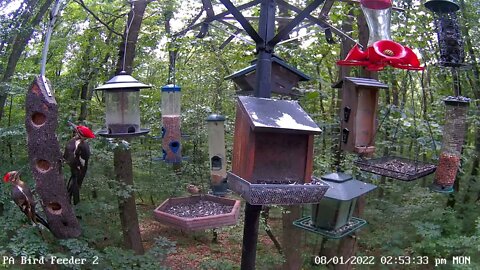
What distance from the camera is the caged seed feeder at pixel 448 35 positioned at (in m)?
2.86

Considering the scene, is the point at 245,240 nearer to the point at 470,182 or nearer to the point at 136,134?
the point at 136,134

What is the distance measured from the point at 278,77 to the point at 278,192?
117 centimetres

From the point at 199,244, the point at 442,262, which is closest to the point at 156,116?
the point at 199,244

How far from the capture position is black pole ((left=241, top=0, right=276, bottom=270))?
7.48 feet

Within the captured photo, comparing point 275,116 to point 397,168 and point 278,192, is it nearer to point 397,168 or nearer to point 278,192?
point 278,192

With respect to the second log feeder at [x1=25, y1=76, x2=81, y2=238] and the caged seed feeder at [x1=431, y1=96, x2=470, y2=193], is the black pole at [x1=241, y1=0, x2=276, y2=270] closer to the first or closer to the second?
the second log feeder at [x1=25, y1=76, x2=81, y2=238]

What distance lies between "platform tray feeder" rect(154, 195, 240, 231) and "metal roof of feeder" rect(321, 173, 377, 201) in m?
0.71

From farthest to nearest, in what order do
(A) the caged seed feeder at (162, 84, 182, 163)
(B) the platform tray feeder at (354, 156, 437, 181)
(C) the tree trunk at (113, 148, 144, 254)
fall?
1. (C) the tree trunk at (113, 148, 144, 254)
2. (A) the caged seed feeder at (162, 84, 182, 163)
3. (B) the platform tray feeder at (354, 156, 437, 181)

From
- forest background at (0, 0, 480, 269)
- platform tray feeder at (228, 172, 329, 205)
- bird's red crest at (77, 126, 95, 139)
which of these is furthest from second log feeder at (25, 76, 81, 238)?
platform tray feeder at (228, 172, 329, 205)

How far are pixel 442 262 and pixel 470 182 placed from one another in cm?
212

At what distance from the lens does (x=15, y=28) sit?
4.39 m

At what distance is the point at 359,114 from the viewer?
3.35 metres

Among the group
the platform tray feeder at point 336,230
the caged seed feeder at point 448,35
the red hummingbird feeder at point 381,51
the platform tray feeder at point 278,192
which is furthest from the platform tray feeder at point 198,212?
the caged seed feeder at point 448,35

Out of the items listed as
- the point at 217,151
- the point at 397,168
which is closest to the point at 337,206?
the point at 397,168
